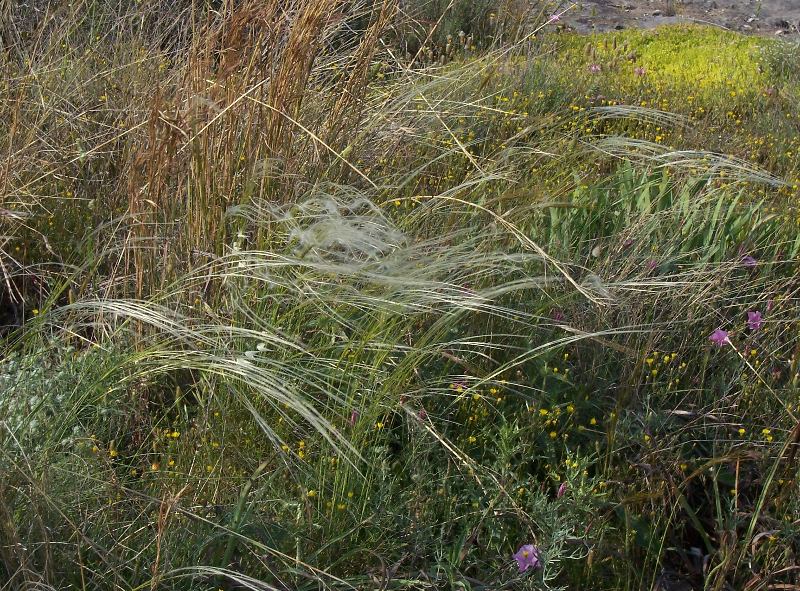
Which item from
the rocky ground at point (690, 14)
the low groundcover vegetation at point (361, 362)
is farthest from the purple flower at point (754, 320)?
the rocky ground at point (690, 14)

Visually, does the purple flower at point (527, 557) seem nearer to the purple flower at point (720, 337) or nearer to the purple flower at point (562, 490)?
the purple flower at point (562, 490)

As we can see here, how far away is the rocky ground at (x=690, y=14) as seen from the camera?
7887 mm

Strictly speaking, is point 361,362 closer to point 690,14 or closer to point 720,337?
point 720,337

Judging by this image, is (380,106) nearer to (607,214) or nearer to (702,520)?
(607,214)

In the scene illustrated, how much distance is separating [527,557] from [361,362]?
540 mm

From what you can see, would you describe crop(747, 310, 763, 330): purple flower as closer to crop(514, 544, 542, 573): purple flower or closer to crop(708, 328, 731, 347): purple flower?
crop(708, 328, 731, 347): purple flower

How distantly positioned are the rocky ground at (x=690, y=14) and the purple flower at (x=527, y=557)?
20.8ft

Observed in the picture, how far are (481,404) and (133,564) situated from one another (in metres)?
0.80

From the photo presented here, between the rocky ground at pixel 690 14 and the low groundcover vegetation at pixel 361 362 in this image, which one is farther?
the rocky ground at pixel 690 14

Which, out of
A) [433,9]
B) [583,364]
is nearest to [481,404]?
[583,364]

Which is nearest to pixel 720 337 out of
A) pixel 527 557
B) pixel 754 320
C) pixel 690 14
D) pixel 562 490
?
pixel 754 320

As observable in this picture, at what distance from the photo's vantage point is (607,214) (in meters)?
2.87

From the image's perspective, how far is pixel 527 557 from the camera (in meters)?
1.79

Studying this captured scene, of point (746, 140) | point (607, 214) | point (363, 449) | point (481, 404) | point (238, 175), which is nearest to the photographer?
point (363, 449)
